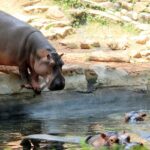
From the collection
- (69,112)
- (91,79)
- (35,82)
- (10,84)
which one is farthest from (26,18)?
(35,82)

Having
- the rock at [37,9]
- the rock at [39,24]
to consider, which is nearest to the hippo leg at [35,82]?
the rock at [39,24]

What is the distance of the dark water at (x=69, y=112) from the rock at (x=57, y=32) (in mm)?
3980

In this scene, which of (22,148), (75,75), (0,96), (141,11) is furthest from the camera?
(141,11)

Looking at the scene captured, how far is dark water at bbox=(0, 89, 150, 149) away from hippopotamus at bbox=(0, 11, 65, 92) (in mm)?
506

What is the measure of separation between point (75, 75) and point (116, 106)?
2.98 feet

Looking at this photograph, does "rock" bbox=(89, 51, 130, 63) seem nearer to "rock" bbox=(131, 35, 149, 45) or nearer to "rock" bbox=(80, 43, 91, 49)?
"rock" bbox=(80, 43, 91, 49)

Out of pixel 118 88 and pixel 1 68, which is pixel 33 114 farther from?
pixel 118 88

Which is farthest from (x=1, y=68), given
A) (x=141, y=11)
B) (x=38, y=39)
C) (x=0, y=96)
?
(x=141, y=11)

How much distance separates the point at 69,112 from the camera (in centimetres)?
817

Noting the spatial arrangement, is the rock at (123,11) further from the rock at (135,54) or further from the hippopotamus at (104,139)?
the hippopotamus at (104,139)

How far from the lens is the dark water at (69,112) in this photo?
6.65m

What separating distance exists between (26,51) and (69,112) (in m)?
1.50

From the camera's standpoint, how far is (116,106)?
876cm

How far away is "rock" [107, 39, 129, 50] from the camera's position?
1223 cm
